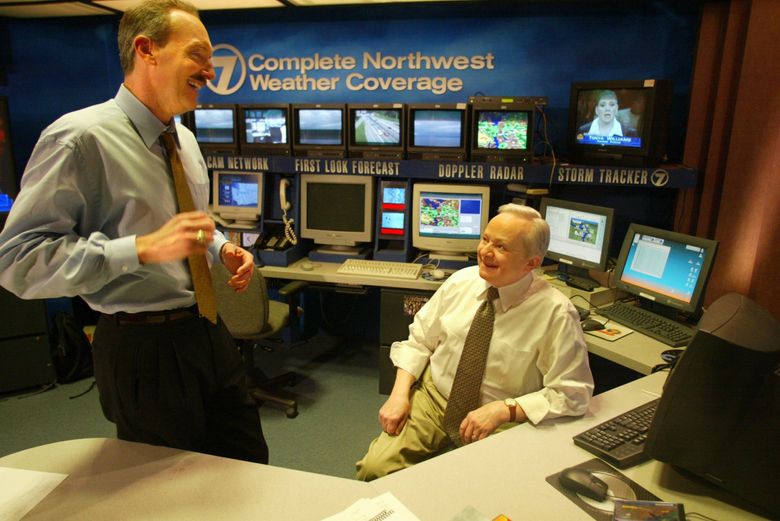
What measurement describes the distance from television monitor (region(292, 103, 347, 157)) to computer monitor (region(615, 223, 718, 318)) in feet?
6.18

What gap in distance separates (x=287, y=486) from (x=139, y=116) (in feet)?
3.41

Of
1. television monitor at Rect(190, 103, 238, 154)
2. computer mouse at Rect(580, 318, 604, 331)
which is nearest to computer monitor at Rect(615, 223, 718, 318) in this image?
computer mouse at Rect(580, 318, 604, 331)

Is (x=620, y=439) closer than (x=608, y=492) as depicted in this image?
No

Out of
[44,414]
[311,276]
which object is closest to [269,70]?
Answer: [311,276]

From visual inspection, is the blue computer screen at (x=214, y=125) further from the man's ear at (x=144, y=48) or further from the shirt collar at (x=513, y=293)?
the shirt collar at (x=513, y=293)

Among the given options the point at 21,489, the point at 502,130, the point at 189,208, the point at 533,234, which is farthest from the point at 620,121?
the point at 21,489

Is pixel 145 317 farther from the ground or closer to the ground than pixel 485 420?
farther from the ground

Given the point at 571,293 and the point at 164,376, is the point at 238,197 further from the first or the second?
the point at 164,376

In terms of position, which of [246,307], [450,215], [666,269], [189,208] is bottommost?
[246,307]

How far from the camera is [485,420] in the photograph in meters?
1.71

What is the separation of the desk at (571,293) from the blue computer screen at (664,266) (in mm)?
245

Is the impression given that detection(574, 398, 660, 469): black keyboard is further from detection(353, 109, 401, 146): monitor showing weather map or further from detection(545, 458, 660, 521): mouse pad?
detection(353, 109, 401, 146): monitor showing weather map

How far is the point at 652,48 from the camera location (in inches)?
137

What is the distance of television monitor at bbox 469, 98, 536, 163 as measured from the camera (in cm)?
330
